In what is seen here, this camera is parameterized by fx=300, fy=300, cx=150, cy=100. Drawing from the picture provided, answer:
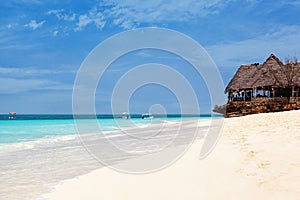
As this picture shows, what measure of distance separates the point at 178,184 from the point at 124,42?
8004mm

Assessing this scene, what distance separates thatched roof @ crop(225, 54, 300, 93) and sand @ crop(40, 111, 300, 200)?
945 inches

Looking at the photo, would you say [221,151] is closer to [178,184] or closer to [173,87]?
[178,184]

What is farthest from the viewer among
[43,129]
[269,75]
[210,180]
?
[269,75]

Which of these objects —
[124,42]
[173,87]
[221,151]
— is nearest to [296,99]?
[173,87]

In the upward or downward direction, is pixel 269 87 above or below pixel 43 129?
above

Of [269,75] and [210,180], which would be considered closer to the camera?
[210,180]

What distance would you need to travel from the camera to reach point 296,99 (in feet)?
87.8

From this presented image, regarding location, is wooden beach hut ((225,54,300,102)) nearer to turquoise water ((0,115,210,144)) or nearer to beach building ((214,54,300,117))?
beach building ((214,54,300,117))

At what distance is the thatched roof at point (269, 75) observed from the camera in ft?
93.0

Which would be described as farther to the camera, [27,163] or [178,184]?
[27,163]

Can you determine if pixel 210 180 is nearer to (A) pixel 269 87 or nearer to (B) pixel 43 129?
(B) pixel 43 129

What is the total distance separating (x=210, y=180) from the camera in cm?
457

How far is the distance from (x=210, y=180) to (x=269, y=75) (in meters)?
26.9

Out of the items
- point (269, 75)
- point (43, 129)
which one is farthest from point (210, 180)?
point (269, 75)
